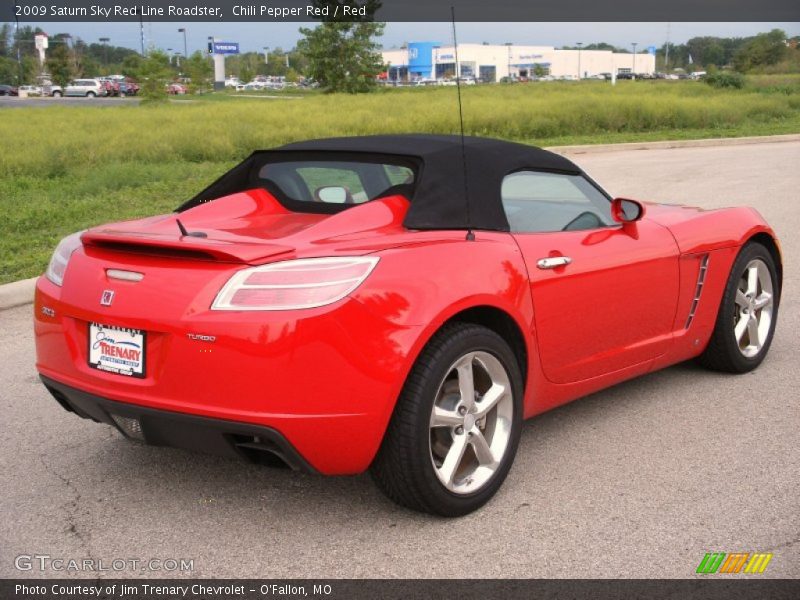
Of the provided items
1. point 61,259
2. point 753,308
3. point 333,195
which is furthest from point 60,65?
point 61,259

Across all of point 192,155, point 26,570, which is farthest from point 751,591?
point 192,155

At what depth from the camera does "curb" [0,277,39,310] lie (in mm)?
7586

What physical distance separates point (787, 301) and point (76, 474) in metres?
5.49

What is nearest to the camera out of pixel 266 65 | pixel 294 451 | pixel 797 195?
pixel 294 451

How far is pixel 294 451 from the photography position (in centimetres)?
323

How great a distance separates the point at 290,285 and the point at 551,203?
1701mm

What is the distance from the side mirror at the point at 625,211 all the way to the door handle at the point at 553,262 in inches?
23.2

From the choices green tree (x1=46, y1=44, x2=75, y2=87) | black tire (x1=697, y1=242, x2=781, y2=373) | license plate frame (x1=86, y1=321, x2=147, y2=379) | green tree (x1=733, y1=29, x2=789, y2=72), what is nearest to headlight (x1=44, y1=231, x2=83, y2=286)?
license plate frame (x1=86, y1=321, x2=147, y2=379)

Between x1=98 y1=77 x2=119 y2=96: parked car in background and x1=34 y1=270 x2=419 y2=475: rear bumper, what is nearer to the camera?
x1=34 y1=270 x2=419 y2=475: rear bumper

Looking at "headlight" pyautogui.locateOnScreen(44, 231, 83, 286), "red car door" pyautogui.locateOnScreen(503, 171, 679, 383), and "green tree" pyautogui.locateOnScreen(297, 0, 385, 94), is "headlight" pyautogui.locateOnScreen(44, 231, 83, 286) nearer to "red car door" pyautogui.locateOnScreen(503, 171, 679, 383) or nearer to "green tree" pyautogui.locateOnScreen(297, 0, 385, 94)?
"red car door" pyautogui.locateOnScreen(503, 171, 679, 383)

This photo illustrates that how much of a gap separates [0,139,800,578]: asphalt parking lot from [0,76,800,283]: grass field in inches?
185

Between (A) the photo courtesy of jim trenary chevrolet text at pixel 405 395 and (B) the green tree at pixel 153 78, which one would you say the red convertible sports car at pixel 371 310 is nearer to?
(A) the photo courtesy of jim trenary chevrolet text at pixel 405 395

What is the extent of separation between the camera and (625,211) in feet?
15.2

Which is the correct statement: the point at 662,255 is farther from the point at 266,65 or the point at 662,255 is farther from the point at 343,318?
the point at 266,65
